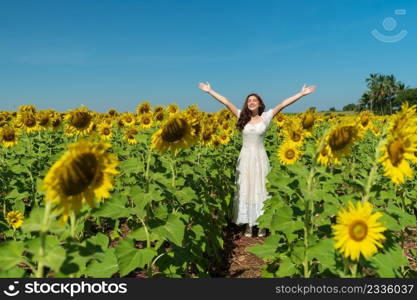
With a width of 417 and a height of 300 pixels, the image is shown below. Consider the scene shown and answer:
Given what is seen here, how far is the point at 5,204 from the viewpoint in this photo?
596cm

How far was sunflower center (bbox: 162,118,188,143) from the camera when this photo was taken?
328 cm

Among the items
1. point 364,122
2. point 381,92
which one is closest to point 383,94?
point 381,92

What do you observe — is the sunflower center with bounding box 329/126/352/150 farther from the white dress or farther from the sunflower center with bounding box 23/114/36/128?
the sunflower center with bounding box 23/114/36/128

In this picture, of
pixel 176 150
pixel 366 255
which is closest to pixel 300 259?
pixel 366 255

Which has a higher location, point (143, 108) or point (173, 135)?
point (143, 108)

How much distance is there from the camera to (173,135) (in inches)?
132

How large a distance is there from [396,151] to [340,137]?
1.69 feet

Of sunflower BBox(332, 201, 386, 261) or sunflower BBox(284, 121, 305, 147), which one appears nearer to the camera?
sunflower BBox(332, 201, 386, 261)

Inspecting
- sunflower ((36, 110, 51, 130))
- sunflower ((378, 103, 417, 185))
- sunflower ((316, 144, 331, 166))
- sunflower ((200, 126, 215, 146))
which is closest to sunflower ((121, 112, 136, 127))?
sunflower ((36, 110, 51, 130))

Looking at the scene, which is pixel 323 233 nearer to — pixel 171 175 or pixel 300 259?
pixel 300 259

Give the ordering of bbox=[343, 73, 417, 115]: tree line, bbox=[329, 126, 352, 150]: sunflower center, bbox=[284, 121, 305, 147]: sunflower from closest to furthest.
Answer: bbox=[329, 126, 352, 150]: sunflower center → bbox=[284, 121, 305, 147]: sunflower → bbox=[343, 73, 417, 115]: tree line

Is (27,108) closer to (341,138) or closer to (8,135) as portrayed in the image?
(8,135)

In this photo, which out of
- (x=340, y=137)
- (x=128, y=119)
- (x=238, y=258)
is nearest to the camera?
(x=340, y=137)

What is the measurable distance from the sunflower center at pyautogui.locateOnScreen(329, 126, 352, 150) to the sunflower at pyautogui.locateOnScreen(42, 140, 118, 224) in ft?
5.59
